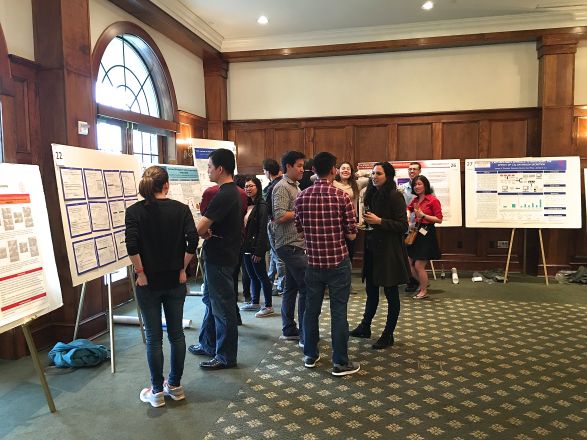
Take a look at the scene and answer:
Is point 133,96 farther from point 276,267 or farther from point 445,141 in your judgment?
point 445,141

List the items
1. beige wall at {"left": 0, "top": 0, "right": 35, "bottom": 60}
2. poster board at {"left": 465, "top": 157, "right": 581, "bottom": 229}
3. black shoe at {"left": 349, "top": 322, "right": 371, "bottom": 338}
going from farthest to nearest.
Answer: poster board at {"left": 465, "top": 157, "right": 581, "bottom": 229}, black shoe at {"left": 349, "top": 322, "right": 371, "bottom": 338}, beige wall at {"left": 0, "top": 0, "right": 35, "bottom": 60}

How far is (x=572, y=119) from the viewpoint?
19.8 ft

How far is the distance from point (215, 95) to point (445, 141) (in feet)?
11.8

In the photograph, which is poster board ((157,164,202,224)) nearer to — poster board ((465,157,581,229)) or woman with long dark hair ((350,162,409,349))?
woman with long dark hair ((350,162,409,349))

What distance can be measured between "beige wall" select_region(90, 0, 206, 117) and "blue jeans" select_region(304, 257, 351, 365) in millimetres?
3367

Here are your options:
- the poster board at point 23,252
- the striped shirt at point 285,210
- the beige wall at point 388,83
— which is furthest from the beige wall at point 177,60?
A: the striped shirt at point 285,210

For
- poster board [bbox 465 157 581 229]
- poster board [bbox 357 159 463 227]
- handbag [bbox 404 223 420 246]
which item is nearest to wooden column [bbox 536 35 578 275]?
poster board [bbox 465 157 581 229]

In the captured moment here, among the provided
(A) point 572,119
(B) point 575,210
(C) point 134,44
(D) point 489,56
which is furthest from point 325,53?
(B) point 575,210

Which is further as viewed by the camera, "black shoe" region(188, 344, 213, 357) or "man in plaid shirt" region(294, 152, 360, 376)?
"black shoe" region(188, 344, 213, 357)

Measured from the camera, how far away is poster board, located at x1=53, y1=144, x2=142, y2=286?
9.57ft

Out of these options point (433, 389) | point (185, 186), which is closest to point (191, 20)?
point (185, 186)

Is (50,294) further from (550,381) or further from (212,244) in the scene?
(550,381)

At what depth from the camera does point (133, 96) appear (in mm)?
5262

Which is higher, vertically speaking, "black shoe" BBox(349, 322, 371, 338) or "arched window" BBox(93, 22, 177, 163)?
"arched window" BBox(93, 22, 177, 163)
